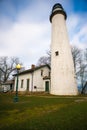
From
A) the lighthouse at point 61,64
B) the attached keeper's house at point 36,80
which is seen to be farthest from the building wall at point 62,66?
the attached keeper's house at point 36,80

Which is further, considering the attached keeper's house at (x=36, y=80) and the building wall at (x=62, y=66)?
the attached keeper's house at (x=36, y=80)

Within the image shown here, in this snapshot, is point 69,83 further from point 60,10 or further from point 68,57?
point 60,10

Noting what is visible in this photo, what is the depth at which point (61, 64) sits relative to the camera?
17.4 metres

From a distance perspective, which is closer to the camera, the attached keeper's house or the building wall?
the building wall

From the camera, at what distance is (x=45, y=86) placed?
74.6 feet

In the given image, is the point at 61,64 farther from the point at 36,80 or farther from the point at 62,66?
the point at 36,80

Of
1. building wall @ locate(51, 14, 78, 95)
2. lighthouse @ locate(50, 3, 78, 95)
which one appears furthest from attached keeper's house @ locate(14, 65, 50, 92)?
building wall @ locate(51, 14, 78, 95)

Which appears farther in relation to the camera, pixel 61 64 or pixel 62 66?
pixel 61 64

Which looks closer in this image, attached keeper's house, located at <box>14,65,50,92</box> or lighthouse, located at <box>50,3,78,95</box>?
lighthouse, located at <box>50,3,78,95</box>

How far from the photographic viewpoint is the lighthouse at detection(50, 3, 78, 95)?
16.8 metres

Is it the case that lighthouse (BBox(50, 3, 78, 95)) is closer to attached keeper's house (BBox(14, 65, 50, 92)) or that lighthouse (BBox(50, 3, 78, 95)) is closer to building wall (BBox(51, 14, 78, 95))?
building wall (BBox(51, 14, 78, 95))

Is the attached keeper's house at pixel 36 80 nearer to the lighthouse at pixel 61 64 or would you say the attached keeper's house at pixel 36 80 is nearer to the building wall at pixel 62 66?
the lighthouse at pixel 61 64

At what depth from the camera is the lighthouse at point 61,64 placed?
1684cm

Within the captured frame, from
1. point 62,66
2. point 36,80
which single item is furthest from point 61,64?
point 36,80
